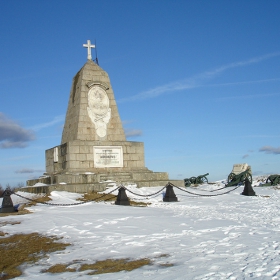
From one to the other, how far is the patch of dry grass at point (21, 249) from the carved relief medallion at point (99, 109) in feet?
33.5

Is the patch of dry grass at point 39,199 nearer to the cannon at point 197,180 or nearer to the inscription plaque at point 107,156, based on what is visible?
the inscription plaque at point 107,156

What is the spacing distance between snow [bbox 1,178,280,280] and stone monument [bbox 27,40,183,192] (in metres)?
4.78

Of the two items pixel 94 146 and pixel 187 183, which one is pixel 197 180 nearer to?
pixel 187 183

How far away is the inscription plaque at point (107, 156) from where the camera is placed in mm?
16000

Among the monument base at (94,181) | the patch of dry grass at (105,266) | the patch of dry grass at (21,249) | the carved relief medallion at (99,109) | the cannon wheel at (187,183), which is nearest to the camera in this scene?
the patch of dry grass at (105,266)

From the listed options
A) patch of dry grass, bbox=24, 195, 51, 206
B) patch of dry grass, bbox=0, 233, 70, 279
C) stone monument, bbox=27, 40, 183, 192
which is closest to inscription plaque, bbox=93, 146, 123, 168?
stone monument, bbox=27, 40, 183, 192

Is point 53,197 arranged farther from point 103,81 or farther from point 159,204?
point 103,81

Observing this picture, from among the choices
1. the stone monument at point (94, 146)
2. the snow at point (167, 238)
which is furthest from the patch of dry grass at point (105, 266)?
the stone monument at point (94, 146)

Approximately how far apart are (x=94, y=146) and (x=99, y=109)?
199 cm

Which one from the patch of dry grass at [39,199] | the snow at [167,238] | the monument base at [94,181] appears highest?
the monument base at [94,181]

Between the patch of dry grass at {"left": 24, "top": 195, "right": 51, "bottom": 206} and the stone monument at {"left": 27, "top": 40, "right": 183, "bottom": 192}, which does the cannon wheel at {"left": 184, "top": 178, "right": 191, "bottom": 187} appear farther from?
the patch of dry grass at {"left": 24, "top": 195, "right": 51, "bottom": 206}

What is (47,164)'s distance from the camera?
18078mm

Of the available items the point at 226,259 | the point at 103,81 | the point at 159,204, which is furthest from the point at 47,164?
the point at 226,259

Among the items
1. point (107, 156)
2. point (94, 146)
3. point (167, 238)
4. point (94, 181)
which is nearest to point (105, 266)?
point (167, 238)
